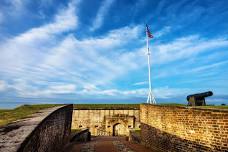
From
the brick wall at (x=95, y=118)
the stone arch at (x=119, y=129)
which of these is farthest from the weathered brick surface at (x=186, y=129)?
the brick wall at (x=95, y=118)

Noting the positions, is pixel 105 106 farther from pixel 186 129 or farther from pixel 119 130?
pixel 186 129

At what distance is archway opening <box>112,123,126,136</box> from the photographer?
1366 inches

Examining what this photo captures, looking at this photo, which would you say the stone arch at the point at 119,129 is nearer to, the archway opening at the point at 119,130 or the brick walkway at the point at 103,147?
the archway opening at the point at 119,130

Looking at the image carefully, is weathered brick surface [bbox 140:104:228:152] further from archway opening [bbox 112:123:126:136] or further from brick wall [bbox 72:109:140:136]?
brick wall [bbox 72:109:140:136]

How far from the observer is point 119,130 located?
114ft

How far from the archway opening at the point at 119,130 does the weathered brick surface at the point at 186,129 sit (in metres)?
20.1

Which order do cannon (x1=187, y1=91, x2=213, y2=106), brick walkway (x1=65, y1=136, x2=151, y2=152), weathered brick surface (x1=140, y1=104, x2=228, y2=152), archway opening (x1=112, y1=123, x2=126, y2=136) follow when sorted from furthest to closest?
1. archway opening (x1=112, y1=123, x2=126, y2=136)
2. cannon (x1=187, y1=91, x2=213, y2=106)
3. brick walkway (x1=65, y1=136, x2=151, y2=152)
4. weathered brick surface (x1=140, y1=104, x2=228, y2=152)

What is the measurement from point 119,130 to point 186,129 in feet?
84.0

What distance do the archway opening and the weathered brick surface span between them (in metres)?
20.1


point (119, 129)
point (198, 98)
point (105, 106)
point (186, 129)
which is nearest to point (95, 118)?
point (105, 106)

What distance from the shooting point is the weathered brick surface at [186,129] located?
7.93m

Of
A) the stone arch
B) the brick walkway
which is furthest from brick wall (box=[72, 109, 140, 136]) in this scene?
the brick walkway

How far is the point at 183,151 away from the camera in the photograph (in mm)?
9984

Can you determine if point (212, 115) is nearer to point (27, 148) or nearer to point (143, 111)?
point (27, 148)
